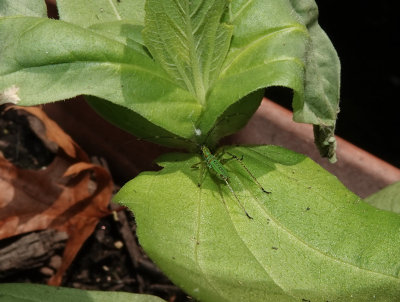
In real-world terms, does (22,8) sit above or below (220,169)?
above

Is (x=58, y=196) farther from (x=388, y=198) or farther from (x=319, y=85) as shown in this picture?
(x=388, y=198)

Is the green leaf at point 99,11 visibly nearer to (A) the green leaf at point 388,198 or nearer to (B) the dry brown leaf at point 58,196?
(B) the dry brown leaf at point 58,196

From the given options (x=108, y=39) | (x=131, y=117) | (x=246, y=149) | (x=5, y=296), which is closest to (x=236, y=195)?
(x=246, y=149)

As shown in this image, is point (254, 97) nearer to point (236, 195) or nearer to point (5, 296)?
point (236, 195)

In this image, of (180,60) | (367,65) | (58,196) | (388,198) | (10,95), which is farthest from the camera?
(367,65)

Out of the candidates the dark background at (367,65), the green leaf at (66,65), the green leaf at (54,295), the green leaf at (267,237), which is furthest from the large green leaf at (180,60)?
the dark background at (367,65)

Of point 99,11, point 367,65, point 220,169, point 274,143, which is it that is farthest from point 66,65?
point 367,65
